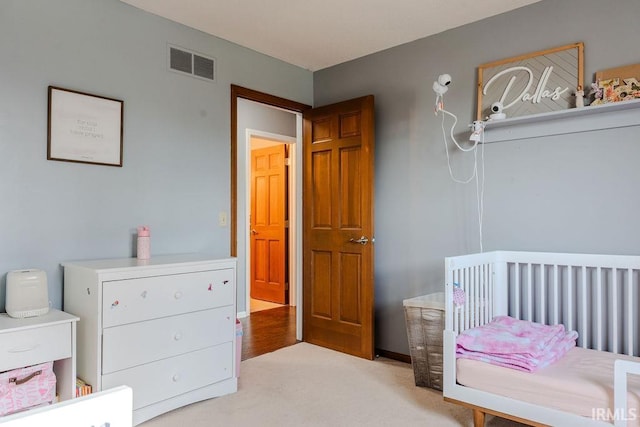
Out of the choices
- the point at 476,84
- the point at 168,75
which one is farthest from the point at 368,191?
the point at 168,75

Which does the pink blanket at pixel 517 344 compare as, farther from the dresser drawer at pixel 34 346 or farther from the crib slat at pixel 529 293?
the dresser drawer at pixel 34 346

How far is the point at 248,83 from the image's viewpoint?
3.31m

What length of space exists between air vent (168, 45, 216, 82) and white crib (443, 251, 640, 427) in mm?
2144

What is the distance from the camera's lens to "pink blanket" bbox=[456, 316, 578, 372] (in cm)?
189

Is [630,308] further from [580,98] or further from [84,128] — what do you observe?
[84,128]

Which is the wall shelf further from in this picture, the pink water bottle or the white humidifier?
the white humidifier

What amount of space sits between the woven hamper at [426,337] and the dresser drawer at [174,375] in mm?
1168

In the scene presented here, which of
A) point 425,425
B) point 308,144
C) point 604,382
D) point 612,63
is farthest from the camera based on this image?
point 308,144

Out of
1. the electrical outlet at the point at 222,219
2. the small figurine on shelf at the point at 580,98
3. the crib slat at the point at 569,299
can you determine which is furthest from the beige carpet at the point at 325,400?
the small figurine on shelf at the point at 580,98

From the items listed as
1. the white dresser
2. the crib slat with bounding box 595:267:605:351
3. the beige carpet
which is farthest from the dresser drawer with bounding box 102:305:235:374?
the crib slat with bounding box 595:267:605:351

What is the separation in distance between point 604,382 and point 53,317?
2.47 metres

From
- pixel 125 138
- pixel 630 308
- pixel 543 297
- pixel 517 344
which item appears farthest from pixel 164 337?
pixel 630 308

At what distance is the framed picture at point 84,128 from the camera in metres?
2.31

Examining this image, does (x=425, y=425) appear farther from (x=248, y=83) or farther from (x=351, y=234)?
(x=248, y=83)
